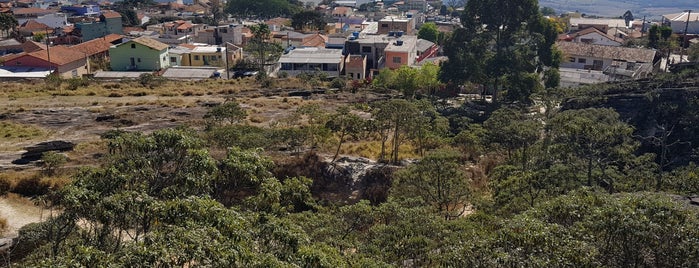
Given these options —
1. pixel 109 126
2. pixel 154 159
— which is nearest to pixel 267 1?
pixel 109 126

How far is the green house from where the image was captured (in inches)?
2512

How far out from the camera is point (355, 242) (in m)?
13.8

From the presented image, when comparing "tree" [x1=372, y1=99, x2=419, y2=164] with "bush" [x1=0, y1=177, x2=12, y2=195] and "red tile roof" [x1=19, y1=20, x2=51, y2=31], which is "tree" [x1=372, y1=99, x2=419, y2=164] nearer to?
"bush" [x1=0, y1=177, x2=12, y2=195]

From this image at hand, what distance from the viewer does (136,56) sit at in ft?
211

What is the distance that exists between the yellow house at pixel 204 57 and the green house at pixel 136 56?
3.94m

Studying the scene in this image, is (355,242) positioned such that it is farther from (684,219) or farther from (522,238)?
(684,219)

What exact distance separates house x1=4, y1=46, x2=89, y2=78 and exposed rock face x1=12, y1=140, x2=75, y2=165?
1214 inches

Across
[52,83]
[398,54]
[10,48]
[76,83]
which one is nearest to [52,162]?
[76,83]

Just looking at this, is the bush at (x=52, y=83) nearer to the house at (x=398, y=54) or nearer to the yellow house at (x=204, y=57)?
the yellow house at (x=204, y=57)

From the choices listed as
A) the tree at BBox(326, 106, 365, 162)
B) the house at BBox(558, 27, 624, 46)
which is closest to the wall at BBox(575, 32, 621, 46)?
the house at BBox(558, 27, 624, 46)

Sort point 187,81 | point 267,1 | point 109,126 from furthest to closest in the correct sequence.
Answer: point 267,1 < point 187,81 < point 109,126

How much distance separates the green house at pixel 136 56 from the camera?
63812 mm

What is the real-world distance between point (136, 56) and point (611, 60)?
172ft

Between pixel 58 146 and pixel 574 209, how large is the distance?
26.9m
